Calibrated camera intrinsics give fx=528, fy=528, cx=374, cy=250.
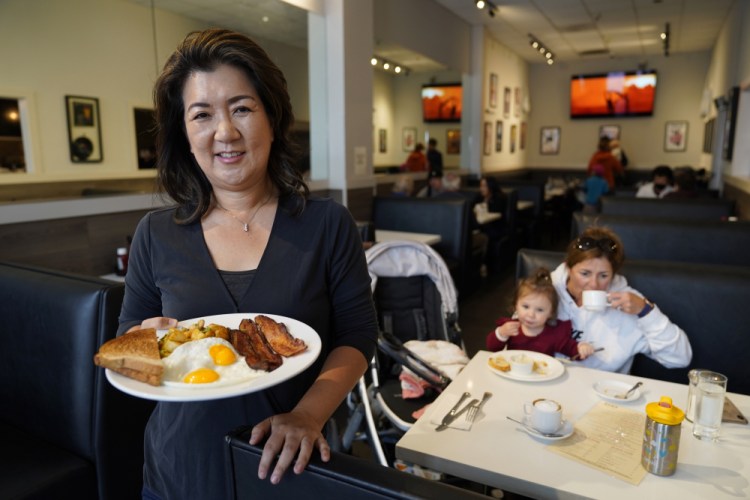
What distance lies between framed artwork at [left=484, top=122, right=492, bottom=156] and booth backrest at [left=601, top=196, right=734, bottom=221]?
4884 millimetres

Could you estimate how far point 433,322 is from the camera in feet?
10.1

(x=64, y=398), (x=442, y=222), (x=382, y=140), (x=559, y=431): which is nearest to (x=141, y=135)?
(x=442, y=222)

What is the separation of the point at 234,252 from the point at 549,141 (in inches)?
521

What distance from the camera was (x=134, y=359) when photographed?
3.08 feet

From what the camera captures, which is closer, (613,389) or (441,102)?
(613,389)

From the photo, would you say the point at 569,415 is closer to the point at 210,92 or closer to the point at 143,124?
the point at 210,92

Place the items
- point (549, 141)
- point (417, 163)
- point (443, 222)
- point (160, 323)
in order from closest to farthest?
1. point (160, 323)
2. point (443, 222)
3. point (417, 163)
4. point (549, 141)

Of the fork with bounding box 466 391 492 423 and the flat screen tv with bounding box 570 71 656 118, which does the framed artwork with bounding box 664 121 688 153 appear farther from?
the fork with bounding box 466 391 492 423

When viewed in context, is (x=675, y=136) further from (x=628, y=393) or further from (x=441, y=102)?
(x=628, y=393)

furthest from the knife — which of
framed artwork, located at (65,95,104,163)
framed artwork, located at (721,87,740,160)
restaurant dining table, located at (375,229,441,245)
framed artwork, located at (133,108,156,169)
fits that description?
framed artwork, located at (721,87,740,160)

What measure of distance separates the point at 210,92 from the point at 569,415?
53.5 inches

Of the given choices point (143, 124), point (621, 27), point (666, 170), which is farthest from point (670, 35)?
point (143, 124)

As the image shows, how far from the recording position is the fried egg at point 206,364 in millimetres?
938

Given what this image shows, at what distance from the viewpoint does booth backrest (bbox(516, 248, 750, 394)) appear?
2.21 meters
